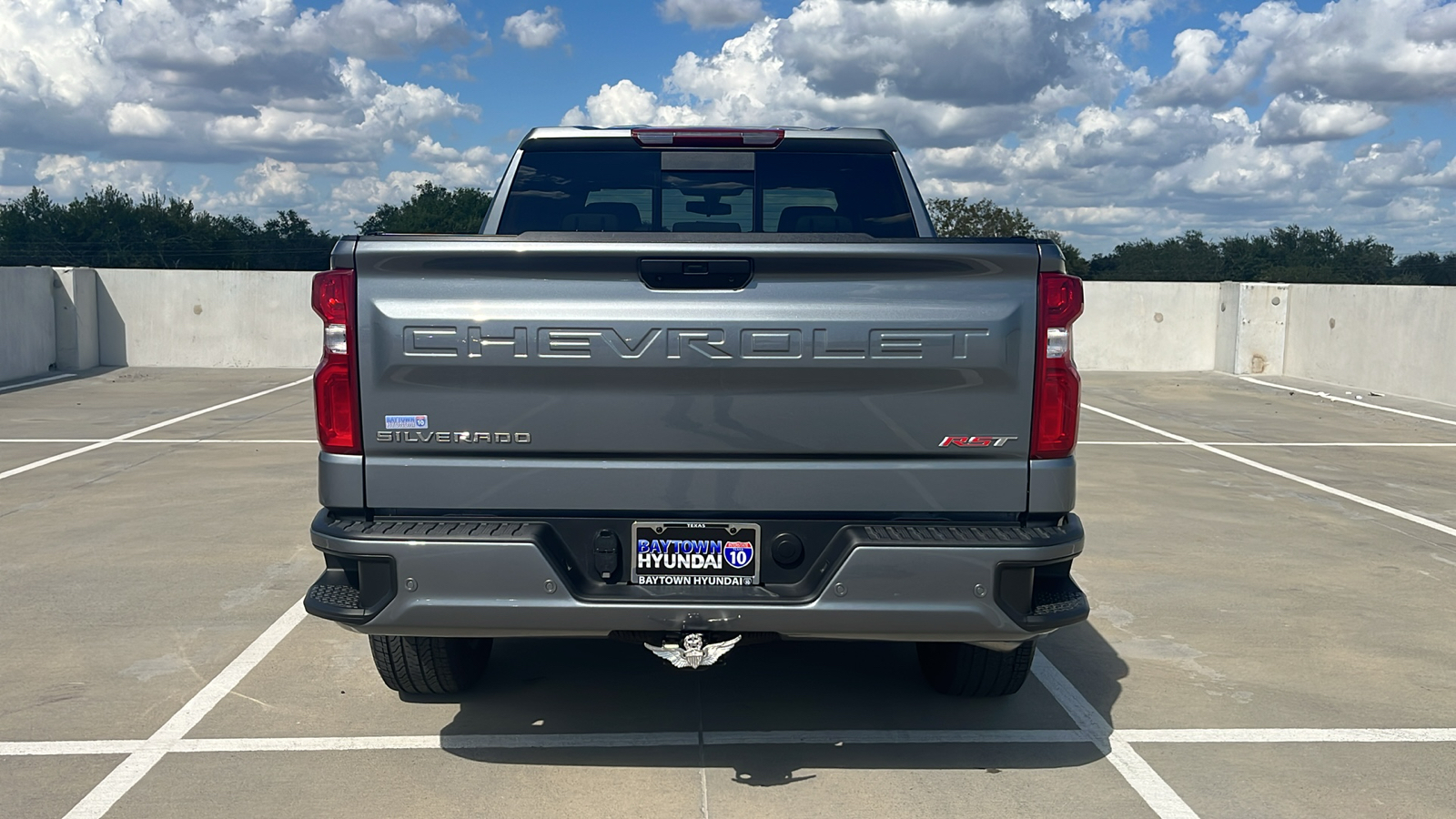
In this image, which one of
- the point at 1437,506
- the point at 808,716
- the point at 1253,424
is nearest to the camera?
the point at 808,716

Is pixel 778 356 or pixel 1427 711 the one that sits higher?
pixel 778 356

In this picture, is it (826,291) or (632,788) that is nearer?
(826,291)

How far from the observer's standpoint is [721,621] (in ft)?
11.8

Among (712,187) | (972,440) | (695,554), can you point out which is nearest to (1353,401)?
(712,187)

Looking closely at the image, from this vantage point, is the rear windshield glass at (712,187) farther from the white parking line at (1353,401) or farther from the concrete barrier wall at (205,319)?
the concrete barrier wall at (205,319)

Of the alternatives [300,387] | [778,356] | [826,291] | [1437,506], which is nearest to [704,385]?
[778,356]

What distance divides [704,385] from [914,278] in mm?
678

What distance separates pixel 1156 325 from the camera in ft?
74.5

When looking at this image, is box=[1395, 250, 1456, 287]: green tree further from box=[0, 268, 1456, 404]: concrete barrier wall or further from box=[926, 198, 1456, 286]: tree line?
box=[0, 268, 1456, 404]: concrete barrier wall

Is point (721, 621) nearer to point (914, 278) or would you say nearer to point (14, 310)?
point (914, 278)

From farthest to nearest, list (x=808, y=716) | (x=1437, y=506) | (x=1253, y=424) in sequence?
(x=1253, y=424), (x=1437, y=506), (x=808, y=716)

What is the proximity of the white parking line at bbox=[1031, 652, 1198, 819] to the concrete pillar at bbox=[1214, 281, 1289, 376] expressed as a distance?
17806mm

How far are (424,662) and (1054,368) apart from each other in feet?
8.16

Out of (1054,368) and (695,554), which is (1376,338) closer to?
(1054,368)
